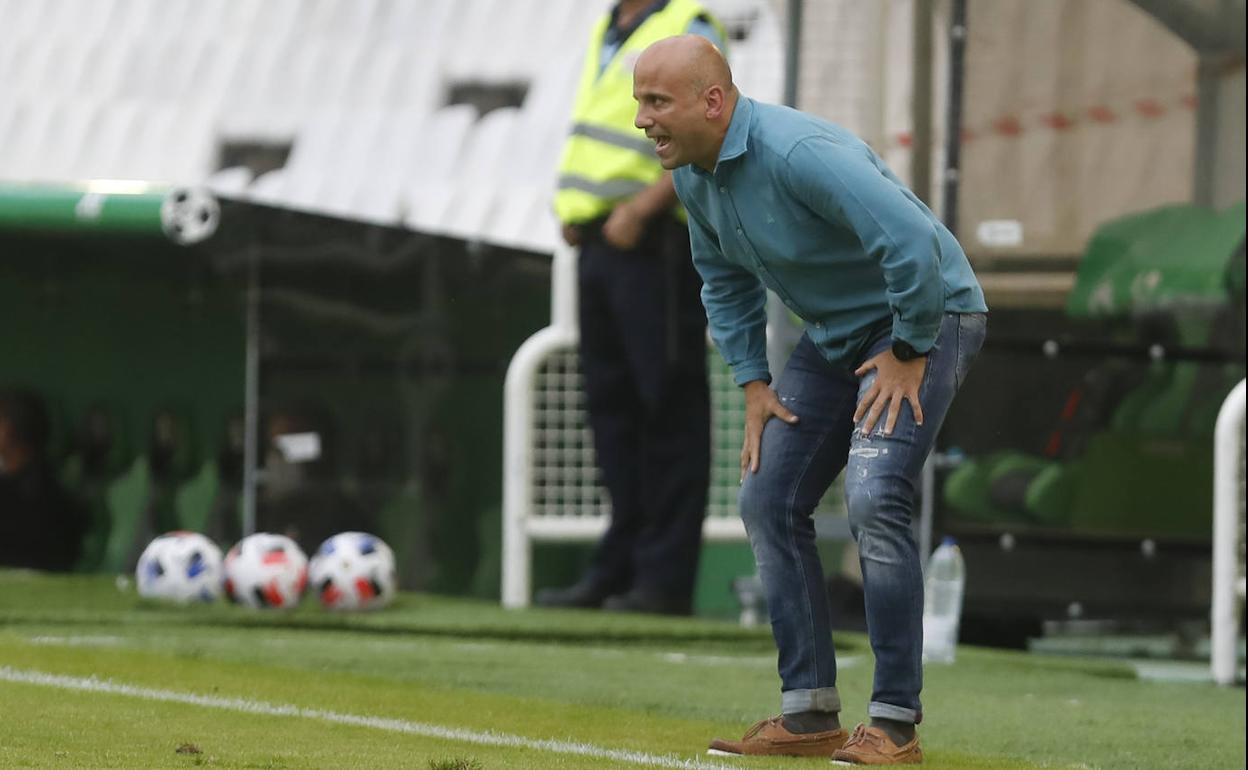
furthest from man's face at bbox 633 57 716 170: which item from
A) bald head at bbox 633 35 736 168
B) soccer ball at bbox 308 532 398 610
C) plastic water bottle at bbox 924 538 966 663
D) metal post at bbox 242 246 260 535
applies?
metal post at bbox 242 246 260 535

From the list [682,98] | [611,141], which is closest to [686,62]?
[682,98]

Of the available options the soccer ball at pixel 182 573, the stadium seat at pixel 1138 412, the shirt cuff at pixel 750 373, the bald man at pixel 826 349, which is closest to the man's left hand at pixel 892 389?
the bald man at pixel 826 349

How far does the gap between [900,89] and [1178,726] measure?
323 cm

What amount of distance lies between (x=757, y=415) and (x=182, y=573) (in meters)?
4.11

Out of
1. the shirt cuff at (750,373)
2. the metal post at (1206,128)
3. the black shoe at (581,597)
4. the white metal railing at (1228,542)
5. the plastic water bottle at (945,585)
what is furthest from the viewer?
the black shoe at (581,597)

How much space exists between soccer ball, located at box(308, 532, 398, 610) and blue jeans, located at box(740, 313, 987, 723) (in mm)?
3776

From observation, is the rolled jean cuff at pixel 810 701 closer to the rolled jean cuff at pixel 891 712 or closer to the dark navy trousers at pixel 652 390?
the rolled jean cuff at pixel 891 712

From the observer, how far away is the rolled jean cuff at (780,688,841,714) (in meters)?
4.23

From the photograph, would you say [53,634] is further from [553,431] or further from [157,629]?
[553,431]

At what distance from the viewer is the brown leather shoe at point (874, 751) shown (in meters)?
4.00

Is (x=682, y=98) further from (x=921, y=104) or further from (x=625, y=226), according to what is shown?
(x=921, y=104)

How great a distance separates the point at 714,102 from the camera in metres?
4.02

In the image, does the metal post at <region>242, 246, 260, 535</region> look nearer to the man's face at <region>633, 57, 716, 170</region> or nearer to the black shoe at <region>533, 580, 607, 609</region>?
the black shoe at <region>533, 580, 607, 609</region>

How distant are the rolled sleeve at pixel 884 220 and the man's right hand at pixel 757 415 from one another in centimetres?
34
